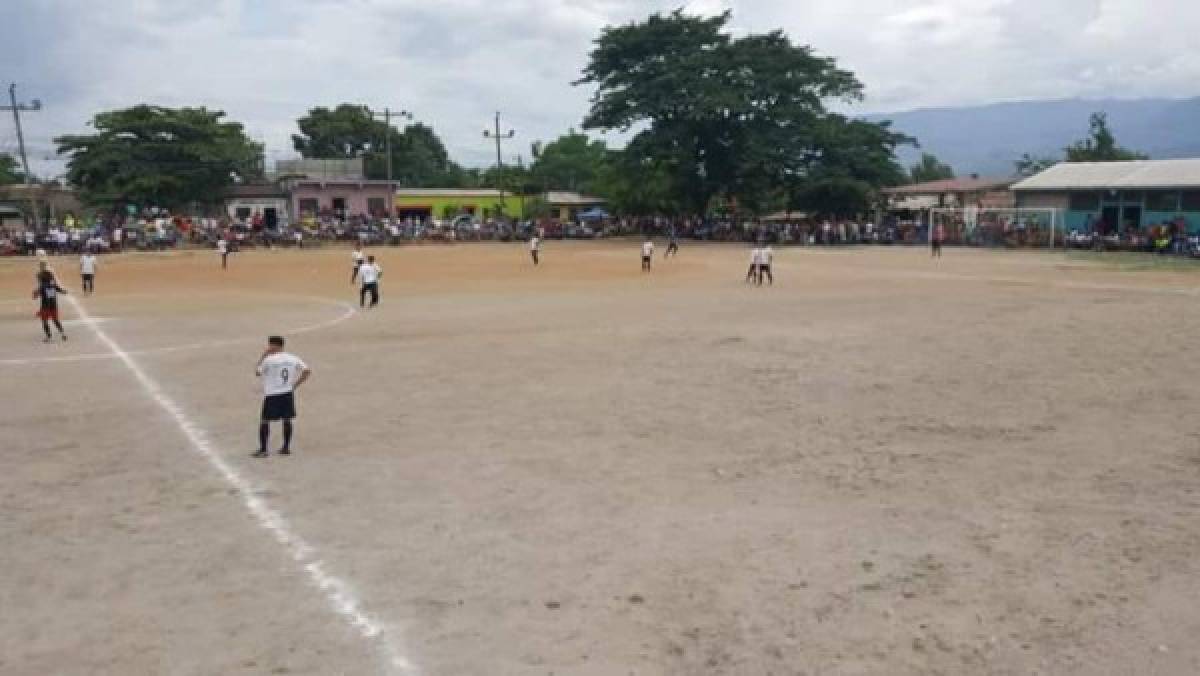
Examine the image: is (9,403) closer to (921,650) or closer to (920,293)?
(921,650)

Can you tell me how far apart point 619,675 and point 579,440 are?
545 cm

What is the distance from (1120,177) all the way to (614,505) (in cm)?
4711

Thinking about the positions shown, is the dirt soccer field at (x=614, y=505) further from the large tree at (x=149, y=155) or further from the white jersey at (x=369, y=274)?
the large tree at (x=149, y=155)

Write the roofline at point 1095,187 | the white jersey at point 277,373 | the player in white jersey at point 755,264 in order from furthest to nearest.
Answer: the roofline at point 1095,187
the player in white jersey at point 755,264
the white jersey at point 277,373

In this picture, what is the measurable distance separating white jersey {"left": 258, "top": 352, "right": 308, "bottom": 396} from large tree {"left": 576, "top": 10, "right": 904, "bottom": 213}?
46801mm

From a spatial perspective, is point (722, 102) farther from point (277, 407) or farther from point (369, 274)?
point (277, 407)

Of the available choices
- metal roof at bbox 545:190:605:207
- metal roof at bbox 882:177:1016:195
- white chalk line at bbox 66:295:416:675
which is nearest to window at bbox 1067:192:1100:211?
metal roof at bbox 882:177:1016:195

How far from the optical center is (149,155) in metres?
56.8

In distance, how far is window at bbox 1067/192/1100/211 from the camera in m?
48.4

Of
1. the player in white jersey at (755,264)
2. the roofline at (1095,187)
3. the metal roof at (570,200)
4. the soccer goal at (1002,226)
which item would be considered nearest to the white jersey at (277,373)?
the player in white jersey at (755,264)

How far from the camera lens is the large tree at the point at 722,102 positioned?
55906 millimetres

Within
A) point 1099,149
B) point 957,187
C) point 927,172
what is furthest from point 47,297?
point 927,172

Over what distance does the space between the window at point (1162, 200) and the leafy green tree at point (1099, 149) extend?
2389 centimetres

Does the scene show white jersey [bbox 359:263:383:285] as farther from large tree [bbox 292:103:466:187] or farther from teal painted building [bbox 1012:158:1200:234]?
large tree [bbox 292:103:466:187]
